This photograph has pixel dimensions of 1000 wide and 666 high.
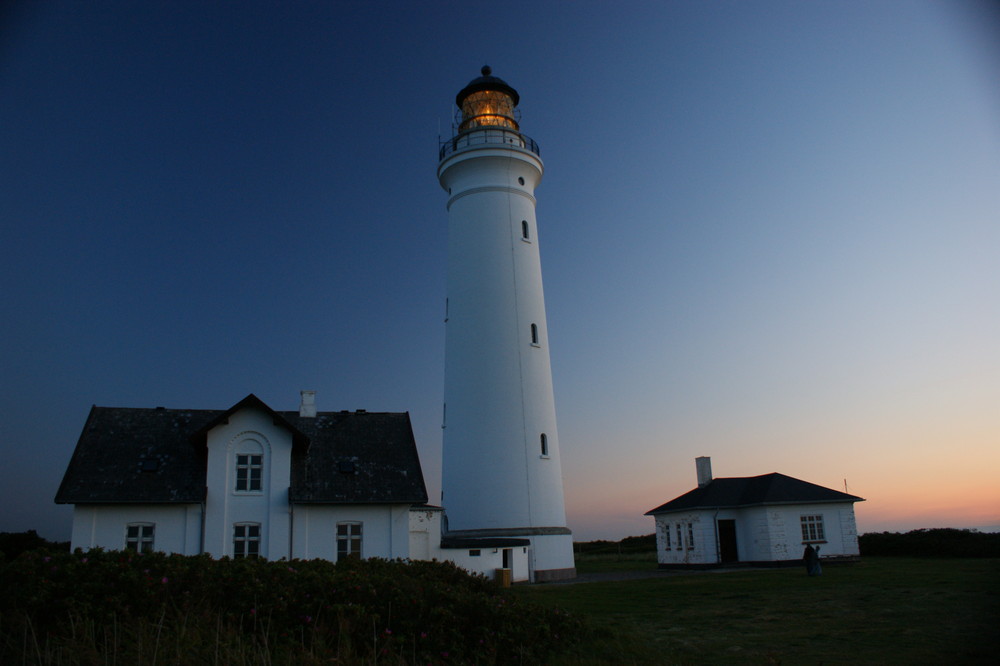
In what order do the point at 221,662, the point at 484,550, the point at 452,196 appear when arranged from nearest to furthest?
the point at 221,662 → the point at 484,550 → the point at 452,196

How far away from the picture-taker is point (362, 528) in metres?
21.6

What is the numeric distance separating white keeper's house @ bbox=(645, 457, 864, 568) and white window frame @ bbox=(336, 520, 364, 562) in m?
15.7

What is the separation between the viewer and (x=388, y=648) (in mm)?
8250

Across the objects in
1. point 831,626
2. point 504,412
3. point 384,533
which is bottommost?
point 831,626

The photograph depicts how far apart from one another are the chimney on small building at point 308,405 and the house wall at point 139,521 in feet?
15.5

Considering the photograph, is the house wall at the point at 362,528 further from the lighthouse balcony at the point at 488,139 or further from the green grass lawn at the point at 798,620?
the lighthouse balcony at the point at 488,139

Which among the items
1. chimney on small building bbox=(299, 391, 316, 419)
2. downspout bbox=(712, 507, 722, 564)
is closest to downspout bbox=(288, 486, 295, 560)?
chimney on small building bbox=(299, 391, 316, 419)

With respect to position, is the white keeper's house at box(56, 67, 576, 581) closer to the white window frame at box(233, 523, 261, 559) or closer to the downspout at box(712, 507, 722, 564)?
the white window frame at box(233, 523, 261, 559)

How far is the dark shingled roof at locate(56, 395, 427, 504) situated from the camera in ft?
67.2

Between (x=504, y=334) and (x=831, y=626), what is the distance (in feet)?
49.0

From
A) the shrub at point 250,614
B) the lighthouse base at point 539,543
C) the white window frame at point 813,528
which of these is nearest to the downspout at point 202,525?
the lighthouse base at point 539,543

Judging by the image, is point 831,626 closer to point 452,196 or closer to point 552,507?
point 552,507

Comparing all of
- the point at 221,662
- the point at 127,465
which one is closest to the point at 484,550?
the point at 127,465

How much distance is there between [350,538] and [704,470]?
18601 millimetres
